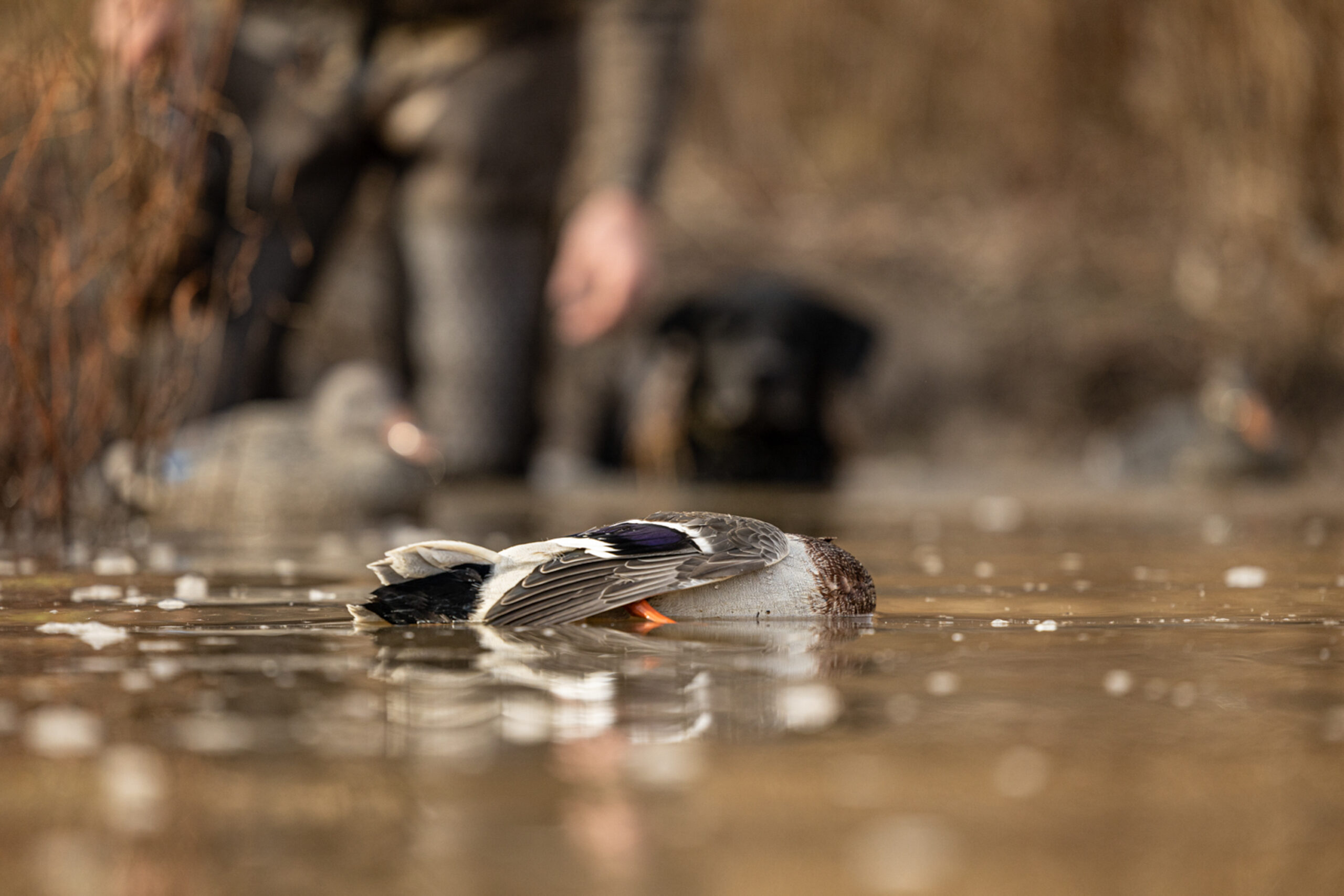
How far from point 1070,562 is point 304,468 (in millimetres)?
2151

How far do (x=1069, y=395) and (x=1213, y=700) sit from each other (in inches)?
313

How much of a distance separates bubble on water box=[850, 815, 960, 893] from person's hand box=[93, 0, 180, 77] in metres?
2.82

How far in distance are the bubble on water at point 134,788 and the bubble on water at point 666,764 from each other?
1.13ft

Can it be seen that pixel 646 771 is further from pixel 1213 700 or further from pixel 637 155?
pixel 637 155

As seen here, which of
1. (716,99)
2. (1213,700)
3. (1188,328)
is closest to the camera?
(1213,700)

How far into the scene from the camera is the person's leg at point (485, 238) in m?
6.45

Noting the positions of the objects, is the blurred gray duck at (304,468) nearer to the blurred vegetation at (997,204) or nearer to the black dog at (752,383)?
the black dog at (752,383)

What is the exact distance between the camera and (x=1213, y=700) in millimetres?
1687

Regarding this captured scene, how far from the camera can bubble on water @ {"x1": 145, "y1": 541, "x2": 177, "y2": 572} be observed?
10.8 feet

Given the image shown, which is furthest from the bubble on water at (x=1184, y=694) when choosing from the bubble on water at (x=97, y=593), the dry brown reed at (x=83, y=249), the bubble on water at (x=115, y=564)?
the dry brown reed at (x=83, y=249)

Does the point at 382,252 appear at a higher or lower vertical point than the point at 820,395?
higher

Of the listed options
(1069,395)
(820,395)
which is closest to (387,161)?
(820,395)

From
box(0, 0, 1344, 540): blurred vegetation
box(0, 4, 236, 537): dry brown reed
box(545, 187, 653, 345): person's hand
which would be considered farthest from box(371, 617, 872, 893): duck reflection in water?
box(0, 0, 1344, 540): blurred vegetation

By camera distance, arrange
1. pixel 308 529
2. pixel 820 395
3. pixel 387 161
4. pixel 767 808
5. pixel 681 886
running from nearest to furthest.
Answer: pixel 681 886, pixel 767 808, pixel 308 529, pixel 387 161, pixel 820 395
